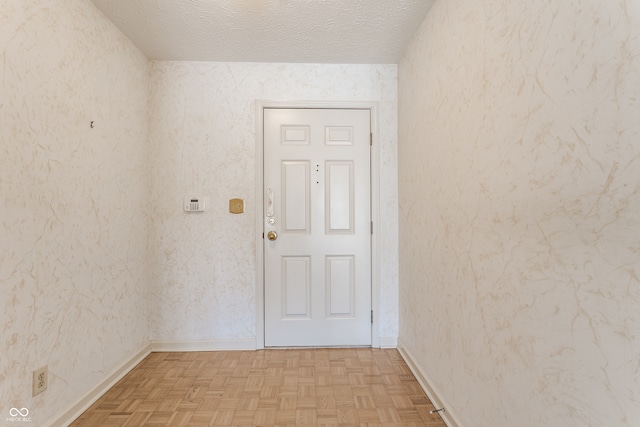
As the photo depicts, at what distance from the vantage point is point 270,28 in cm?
215

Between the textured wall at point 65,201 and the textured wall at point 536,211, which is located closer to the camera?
the textured wall at point 536,211

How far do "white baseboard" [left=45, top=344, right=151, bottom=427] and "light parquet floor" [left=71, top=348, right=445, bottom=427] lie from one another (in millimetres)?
33

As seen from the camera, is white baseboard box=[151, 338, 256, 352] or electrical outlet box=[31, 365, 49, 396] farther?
white baseboard box=[151, 338, 256, 352]

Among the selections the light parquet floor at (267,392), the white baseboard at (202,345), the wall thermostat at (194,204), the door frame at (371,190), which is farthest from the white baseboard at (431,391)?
the wall thermostat at (194,204)

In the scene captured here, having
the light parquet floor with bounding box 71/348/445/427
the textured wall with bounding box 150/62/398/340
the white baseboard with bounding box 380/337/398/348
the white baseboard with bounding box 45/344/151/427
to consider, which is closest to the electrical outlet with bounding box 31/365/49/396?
the white baseboard with bounding box 45/344/151/427

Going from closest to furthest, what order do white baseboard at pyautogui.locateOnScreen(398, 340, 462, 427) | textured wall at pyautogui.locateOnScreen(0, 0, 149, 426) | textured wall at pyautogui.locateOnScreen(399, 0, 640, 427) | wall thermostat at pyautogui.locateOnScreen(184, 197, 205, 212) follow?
textured wall at pyautogui.locateOnScreen(399, 0, 640, 427)
textured wall at pyautogui.locateOnScreen(0, 0, 149, 426)
white baseboard at pyautogui.locateOnScreen(398, 340, 462, 427)
wall thermostat at pyautogui.locateOnScreen(184, 197, 205, 212)

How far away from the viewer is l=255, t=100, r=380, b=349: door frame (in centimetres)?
263

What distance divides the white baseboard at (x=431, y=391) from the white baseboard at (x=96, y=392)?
2053 millimetres

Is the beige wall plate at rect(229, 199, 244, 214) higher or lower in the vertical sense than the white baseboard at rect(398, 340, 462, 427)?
higher

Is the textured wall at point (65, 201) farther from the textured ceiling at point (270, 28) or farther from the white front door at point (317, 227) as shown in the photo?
the white front door at point (317, 227)

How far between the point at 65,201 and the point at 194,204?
0.96 meters

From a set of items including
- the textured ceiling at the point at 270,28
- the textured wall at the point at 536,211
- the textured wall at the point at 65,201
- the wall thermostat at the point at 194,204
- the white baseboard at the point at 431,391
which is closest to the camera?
the textured wall at the point at 536,211

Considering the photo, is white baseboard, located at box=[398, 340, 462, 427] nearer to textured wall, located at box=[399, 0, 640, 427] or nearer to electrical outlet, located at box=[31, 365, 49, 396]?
textured wall, located at box=[399, 0, 640, 427]

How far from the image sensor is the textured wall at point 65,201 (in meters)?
1.40
